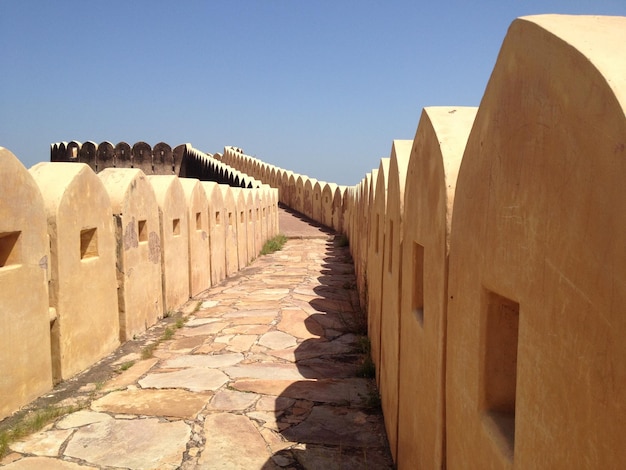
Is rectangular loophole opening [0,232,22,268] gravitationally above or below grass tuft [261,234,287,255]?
above

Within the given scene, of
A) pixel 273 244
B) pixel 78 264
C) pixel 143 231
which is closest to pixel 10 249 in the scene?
pixel 78 264

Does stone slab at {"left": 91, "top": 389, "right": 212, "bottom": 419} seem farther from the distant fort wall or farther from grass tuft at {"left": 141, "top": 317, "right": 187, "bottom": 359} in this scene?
the distant fort wall

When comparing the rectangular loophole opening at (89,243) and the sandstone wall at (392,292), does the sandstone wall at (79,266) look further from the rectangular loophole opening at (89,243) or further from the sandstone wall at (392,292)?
the sandstone wall at (392,292)

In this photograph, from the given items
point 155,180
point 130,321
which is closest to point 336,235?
point 155,180

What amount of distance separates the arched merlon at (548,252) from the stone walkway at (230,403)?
2.01 m

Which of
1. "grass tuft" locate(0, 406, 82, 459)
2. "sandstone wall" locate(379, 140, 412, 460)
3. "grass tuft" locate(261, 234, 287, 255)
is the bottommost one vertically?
"grass tuft" locate(0, 406, 82, 459)

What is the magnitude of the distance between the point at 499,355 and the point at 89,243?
4.47m

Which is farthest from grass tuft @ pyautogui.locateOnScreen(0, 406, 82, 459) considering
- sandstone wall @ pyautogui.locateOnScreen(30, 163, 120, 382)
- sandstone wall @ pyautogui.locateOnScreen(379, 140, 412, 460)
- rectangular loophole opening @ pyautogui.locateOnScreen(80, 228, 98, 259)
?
sandstone wall @ pyautogui.locateOnScreen(379, 140, 412, 460)

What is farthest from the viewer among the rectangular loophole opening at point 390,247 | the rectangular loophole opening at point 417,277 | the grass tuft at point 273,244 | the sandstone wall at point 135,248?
the grass tuft at point 273,244

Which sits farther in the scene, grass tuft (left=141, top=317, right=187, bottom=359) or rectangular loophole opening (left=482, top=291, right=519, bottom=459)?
grass tuft (left=141, top=317, right=187, bottom=359)

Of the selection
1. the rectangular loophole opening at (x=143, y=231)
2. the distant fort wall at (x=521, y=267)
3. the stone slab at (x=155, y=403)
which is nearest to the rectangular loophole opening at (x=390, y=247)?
the distant fort wall at (x=521, y=267)

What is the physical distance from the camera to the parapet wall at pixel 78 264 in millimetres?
3887

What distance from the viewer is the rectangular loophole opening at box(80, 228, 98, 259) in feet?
16.7

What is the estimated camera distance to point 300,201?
22.8 meters
